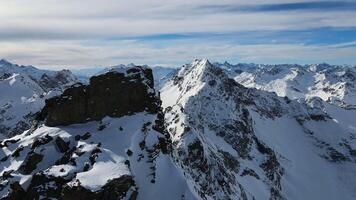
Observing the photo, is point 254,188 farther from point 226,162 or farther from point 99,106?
point 99,106

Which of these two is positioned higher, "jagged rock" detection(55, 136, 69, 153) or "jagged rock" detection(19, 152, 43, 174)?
"jagged rock" detection(55, 136, 69, 153)

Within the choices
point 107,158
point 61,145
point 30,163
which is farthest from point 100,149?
point 30,163

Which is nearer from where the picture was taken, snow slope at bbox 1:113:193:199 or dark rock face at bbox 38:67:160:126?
snow slope at bbox 1:113:193:199

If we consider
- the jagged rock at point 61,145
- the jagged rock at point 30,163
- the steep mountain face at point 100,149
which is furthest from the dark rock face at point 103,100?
the jagged rock at point 30,163

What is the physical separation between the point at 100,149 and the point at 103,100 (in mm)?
12588

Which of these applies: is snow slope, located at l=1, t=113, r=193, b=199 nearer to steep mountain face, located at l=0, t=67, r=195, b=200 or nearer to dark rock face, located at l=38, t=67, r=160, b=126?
steep mountain face, located at l=0, t=67, r=195, b=200

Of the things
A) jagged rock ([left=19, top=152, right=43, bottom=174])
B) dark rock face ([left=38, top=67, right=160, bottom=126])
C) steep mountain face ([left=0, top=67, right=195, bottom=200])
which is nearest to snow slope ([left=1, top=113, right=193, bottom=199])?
steep mountain face ([left=0, top=67, right=195, bottom=200])

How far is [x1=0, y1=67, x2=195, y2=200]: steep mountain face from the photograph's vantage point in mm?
58969

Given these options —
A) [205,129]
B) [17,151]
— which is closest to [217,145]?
[205,129]

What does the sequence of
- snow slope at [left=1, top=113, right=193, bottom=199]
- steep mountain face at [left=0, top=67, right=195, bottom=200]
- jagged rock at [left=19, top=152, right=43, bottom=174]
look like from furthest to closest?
1. jagged rock at [left=19, top=152, right=43, bottom=174]
2. snow slope at [left=1, top=113, right=193, bottom=199]
3. steep mountain face at [left=0, top=67, right=195, bottom=200]

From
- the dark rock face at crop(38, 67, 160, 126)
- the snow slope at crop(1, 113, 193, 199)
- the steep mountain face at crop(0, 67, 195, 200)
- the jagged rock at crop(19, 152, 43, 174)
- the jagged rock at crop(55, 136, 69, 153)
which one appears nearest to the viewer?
the steep mountain face at crop(0, 67, 195, 200)

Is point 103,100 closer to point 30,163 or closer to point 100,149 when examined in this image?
point 100,149

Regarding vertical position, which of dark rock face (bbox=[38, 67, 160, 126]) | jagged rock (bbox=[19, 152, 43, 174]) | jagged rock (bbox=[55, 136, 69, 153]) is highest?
dark rock face (bbox=[38, 67, 160, 126])

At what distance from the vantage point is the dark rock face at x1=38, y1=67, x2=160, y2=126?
74812 millimetres
